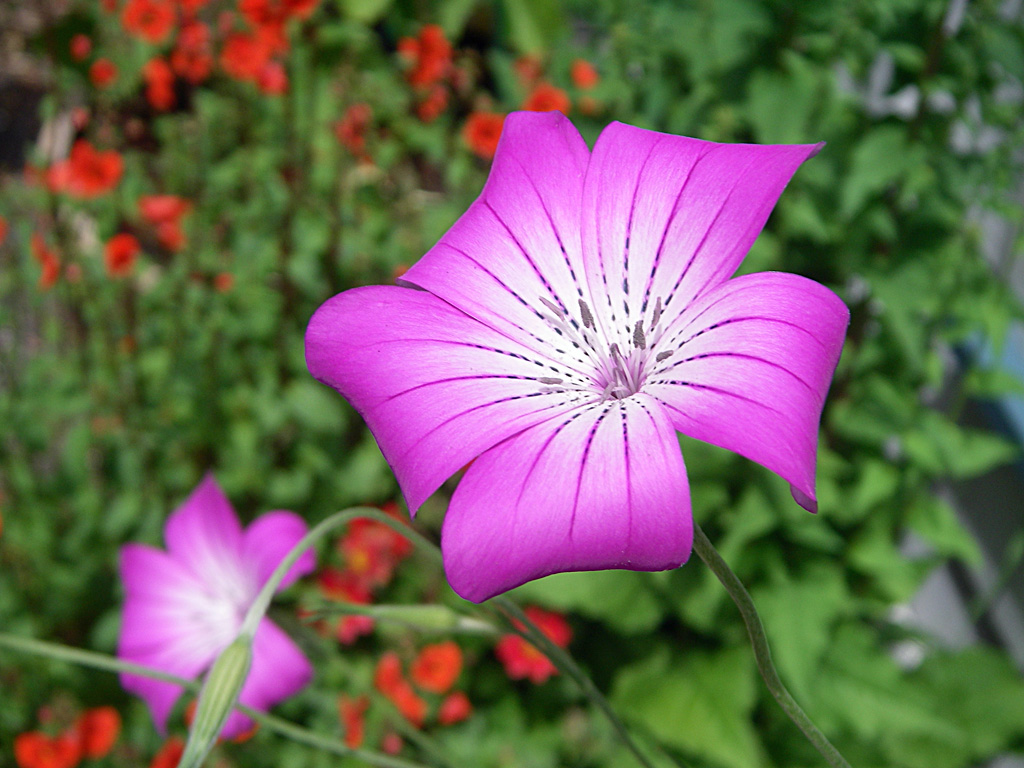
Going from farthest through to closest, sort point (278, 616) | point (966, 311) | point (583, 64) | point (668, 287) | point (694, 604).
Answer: point (583, 64) → point (694, 604) → point (966, 311) → point (278, 616) → point (668, 287)

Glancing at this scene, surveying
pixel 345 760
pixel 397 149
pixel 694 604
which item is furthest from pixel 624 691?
pixel 397 149

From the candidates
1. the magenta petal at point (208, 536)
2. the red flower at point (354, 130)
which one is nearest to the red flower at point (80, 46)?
the red flower at point (354, 130)

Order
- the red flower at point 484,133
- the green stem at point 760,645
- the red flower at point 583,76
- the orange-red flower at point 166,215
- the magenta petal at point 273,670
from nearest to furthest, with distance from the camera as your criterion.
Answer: the green stem at point 760,645 < the magenta petal at point 273,670 < the orange-red flower at point 166,215 < the red flower at point 484,133 < the red flower at point 583,76

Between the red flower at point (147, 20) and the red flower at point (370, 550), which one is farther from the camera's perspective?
the red flower at point (147, 20)

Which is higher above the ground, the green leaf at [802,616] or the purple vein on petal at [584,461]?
the purple vein on petal at [584,461]

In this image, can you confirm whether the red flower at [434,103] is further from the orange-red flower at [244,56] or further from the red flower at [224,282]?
the red flower at [224,282]

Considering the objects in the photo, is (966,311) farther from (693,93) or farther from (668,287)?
(668,287)

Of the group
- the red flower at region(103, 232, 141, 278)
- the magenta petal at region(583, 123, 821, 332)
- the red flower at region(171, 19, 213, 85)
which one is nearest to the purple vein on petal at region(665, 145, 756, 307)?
the magenta petal at region(583, 123, 821, 332)
